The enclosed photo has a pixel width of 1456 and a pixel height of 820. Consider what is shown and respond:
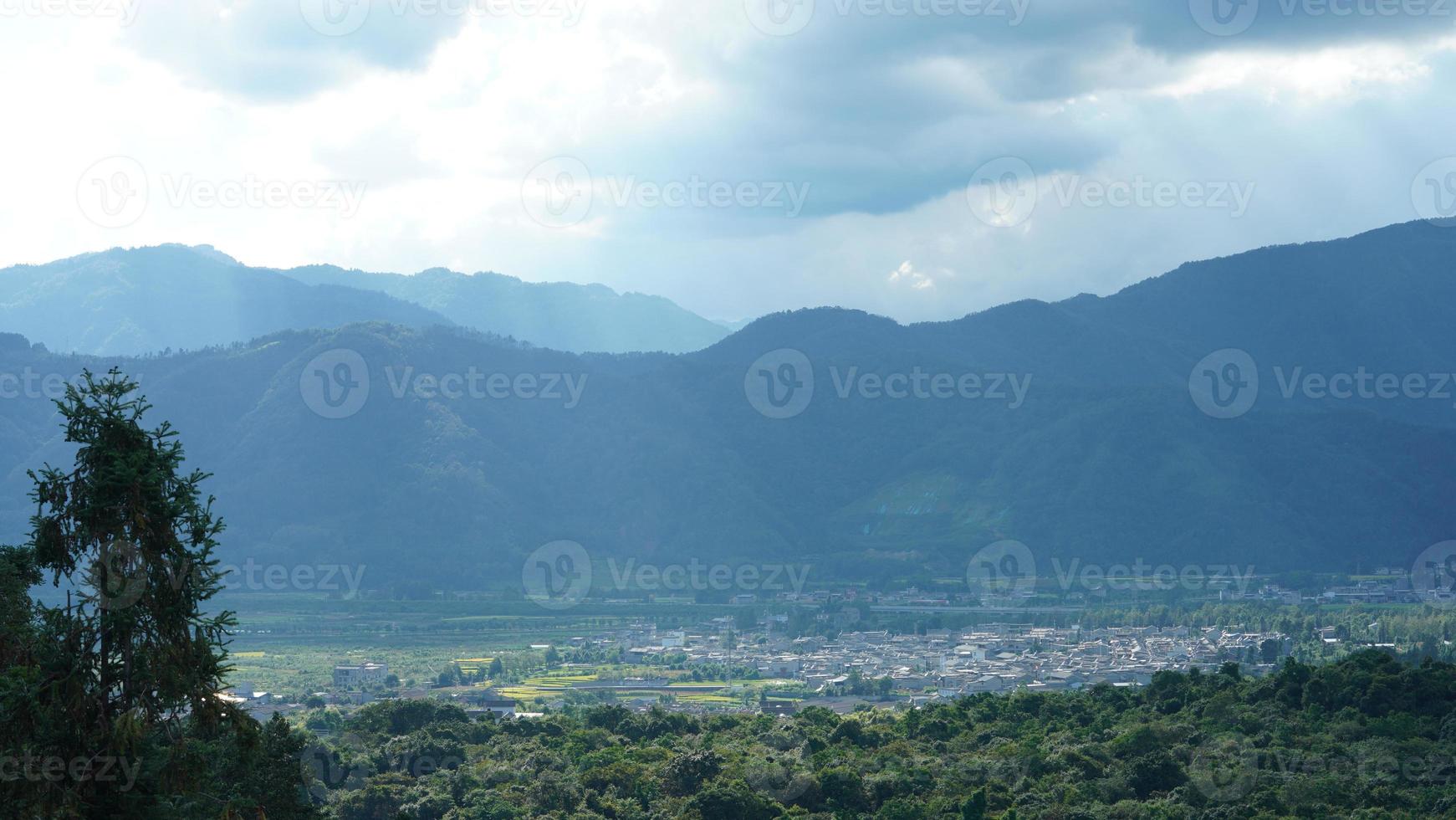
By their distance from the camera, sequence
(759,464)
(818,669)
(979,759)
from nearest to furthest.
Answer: (979,759) → (818,669) → (759,464)

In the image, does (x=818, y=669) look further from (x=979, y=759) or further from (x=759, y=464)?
(x=759, y=464)

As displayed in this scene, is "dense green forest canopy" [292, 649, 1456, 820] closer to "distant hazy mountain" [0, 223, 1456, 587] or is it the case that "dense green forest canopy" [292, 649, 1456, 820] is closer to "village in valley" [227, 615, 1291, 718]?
"village in valley" [227, 615, 1291, 718]

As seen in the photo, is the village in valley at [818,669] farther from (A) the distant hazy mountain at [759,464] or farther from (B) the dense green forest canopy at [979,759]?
(A) the distant hazy mountain at [759,464]

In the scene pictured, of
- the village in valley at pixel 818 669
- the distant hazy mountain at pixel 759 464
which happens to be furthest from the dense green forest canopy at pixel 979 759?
the distant hazy mountain at pixel 759 464

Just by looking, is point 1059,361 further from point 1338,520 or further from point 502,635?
point 502,635

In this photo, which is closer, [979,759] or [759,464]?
[979,759]

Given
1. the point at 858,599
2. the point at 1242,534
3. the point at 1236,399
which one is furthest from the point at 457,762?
the point at 1236,399

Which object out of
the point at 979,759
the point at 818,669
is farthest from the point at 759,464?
the point at 979,759

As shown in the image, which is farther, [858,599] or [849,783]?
[858,599]

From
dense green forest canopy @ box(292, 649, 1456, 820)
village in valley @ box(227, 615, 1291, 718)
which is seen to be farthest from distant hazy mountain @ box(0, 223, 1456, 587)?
dense green forest canopy @ box(292, 649, 1456, 820)
